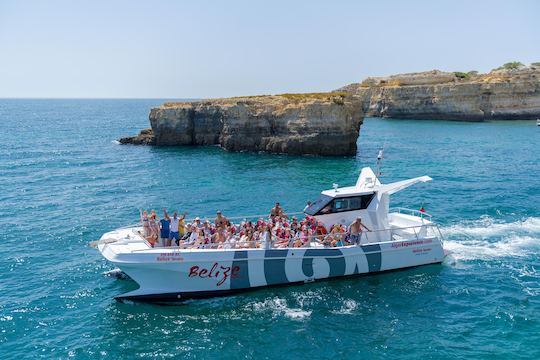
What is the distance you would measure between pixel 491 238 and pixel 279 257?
37.6 feet

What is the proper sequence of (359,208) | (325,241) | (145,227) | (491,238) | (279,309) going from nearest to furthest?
(279,309) < (145,227) < (325,241) < (359,208) < (491,238)

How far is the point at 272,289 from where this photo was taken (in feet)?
56.7

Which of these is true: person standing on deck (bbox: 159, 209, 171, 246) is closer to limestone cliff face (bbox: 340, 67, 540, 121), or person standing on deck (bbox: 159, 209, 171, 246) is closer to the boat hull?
the boat hull

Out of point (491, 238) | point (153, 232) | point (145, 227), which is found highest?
point (145, 227)

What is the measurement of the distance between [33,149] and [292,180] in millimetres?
37597

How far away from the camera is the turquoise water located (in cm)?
1381

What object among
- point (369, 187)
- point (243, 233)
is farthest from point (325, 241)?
point (369, 187)

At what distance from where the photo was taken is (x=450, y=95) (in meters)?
84.2

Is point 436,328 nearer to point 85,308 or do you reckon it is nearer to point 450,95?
point 85,308

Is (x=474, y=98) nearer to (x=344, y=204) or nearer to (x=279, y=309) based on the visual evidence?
(x=344, y=204)

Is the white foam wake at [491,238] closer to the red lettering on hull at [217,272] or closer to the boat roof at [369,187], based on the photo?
the boat roof at [369,187]

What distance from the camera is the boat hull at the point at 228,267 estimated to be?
16.1m

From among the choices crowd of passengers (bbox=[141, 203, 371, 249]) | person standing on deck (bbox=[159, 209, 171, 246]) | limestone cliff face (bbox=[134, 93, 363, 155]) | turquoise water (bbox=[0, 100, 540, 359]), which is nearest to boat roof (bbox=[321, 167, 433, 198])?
crowd of passengers (bbox=[141, 203, 371, 249])

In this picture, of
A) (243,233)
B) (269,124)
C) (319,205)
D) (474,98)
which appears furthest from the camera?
(474,98)
